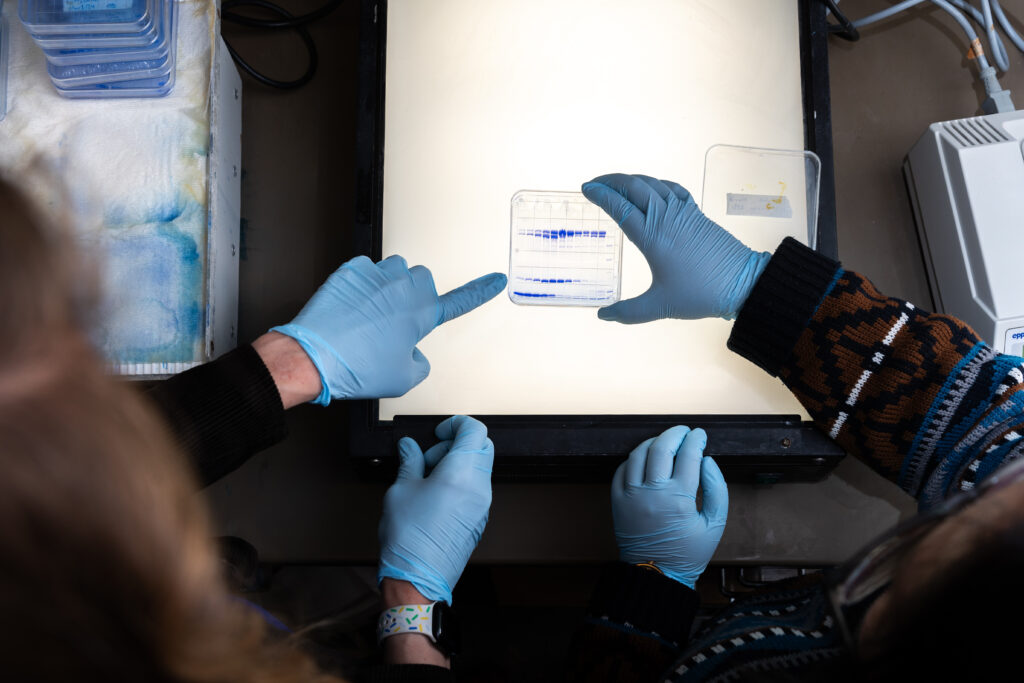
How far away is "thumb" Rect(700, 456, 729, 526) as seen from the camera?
877mm

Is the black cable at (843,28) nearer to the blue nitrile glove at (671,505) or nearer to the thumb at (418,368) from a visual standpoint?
the blue nitrile glove at (671,505)

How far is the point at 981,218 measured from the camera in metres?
0.93

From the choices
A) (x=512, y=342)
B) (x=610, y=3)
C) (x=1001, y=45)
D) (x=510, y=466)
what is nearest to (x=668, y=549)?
(x=510, y=466)

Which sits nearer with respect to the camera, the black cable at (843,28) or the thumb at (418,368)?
the thumb at (418,368)

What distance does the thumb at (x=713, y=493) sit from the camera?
2.88ft

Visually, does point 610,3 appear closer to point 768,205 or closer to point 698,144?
point 698,144

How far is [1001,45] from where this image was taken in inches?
41.3

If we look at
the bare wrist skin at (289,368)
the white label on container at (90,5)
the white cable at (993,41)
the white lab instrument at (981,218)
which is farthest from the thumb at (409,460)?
the white cable at (993,41)

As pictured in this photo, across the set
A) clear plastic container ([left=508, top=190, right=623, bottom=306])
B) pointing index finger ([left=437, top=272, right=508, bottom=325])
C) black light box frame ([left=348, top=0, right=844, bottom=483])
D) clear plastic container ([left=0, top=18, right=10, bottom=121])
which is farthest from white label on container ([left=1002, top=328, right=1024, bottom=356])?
clear plastic container ([left=0, top=18, right=10, bottom=121])

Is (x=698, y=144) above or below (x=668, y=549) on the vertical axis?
above

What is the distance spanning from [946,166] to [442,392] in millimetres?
775

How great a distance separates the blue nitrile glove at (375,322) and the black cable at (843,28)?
2.17ft

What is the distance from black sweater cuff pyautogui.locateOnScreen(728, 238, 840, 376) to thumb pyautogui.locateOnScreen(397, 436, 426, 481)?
44cm

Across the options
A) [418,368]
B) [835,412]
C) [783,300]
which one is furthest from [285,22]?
[835,412]
